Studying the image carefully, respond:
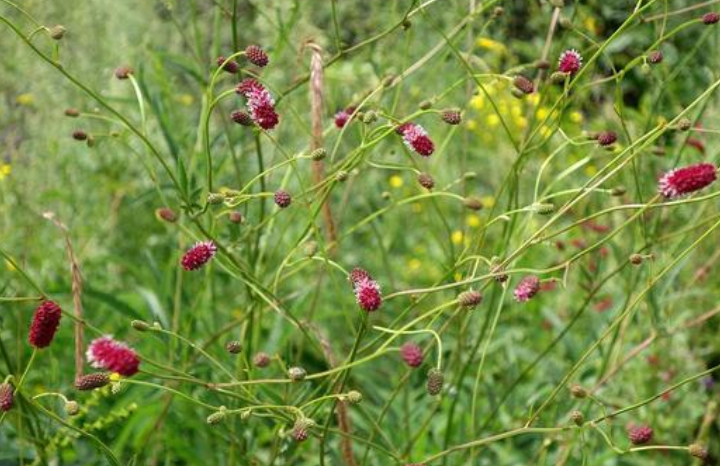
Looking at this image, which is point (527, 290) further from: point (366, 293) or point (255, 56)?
point (255, 56)

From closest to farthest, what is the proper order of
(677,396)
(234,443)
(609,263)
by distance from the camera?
(234,443), (677,396), (609,263)

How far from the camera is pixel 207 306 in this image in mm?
2078

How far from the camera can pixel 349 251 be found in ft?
10.0

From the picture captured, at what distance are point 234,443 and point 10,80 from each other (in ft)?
5.40

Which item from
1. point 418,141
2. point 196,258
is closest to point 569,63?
point 418,141

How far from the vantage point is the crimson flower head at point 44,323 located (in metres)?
1.04

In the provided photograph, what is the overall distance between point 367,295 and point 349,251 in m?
2.04

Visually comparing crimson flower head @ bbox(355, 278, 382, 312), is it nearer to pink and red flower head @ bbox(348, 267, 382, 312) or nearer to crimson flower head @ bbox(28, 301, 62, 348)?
pink and red flower head @ bbox(348, 267, 382, 312)

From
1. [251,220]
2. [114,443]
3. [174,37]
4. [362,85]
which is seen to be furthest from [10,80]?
[251,220]

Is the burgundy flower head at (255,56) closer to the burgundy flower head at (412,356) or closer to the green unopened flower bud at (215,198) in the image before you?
the green unopened flower bud at (215,198)

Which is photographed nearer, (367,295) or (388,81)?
(367,295)

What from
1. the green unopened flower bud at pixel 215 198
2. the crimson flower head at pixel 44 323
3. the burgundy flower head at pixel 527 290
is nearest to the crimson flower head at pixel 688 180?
the burgundy flower head at pixel 527 290

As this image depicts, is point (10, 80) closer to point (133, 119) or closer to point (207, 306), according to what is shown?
point (133, 119)

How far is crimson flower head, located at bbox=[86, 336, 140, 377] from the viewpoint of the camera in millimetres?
917
